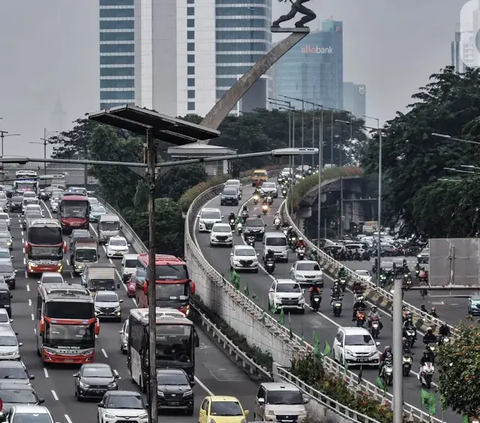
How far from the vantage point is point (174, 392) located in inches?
2051

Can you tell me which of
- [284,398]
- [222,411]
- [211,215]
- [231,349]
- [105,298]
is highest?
[211,215]

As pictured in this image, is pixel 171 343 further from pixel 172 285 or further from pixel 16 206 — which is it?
pixel 16 206

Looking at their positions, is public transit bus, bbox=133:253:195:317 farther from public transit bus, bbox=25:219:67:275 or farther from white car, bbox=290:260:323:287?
public transit bus, bbox=25:219:67:275

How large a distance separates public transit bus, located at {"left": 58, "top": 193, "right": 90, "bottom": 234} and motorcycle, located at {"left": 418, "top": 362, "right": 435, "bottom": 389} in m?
58.8

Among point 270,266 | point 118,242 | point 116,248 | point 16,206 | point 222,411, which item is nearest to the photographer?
point 222,411

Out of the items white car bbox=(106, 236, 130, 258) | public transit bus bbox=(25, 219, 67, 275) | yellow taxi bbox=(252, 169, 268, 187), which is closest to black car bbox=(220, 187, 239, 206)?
yellow taxi bbox=(252, 169, 268, 187)

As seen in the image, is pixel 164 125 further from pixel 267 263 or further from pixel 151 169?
pixel 267 263

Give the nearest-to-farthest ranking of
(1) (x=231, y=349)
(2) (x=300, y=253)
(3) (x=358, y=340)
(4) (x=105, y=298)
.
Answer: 1. (3) (x=358, y=340)
2. (1) (x=231, y=349)
3. (4) (x=105, y=298)
4. (2) (x=300, y=253)

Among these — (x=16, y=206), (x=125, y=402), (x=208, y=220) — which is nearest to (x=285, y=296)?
(x=125, y=402)

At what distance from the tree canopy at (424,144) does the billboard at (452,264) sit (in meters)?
75.3

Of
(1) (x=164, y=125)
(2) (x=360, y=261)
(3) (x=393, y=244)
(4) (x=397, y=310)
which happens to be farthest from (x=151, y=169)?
(3) (x=393, y=244)

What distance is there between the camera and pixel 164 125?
29.1m

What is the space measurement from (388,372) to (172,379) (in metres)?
6.91

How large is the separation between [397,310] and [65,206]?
278 ft
